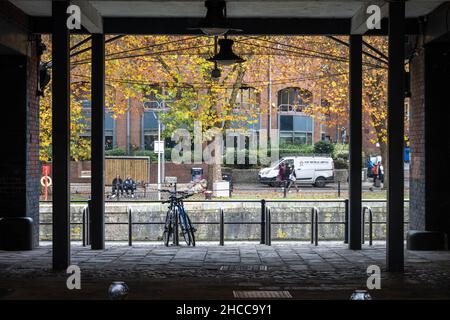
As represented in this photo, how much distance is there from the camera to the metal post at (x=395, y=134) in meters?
9.49

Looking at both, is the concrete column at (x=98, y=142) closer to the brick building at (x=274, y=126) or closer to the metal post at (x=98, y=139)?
the metal post at (x=98, y=139)

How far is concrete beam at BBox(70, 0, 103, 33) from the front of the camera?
34.8 feet

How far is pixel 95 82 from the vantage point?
1245cm

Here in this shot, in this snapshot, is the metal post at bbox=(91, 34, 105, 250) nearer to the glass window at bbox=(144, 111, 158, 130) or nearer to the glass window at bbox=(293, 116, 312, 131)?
the glass window at bbox=(144, 111, 158, 130)

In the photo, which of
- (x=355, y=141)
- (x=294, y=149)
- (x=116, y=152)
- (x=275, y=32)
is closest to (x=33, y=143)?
(x=275, y=32)

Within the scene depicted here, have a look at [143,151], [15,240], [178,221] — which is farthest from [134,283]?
[143,151]

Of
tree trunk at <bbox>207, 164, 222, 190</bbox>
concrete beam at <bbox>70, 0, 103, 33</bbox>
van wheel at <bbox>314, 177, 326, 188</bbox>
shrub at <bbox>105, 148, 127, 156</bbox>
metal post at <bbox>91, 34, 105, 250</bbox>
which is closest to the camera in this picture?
concrete beam at <bbox>70, 0, 103, 33</bbox>

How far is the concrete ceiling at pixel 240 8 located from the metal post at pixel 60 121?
58.4 inches

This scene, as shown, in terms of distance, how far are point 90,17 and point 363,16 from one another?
4.31 meters

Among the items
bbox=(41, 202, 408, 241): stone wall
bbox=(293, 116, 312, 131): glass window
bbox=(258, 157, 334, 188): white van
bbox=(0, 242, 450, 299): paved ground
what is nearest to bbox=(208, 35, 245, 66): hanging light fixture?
bbox=(0, 242, 450, 299): paved ground

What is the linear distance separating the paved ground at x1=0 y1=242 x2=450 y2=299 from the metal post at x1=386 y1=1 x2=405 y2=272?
0.43 metres

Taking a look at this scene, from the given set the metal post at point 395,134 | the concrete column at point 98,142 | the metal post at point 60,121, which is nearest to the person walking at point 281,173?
the concrete column at point 98,142

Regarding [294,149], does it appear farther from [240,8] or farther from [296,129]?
[240,8]
